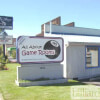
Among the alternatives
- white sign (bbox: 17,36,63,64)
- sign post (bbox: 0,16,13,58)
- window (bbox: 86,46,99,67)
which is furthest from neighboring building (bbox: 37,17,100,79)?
sign post (bbox: 0,16,13,58)

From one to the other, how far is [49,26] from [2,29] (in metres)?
10.3

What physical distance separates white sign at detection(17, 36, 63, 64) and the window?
2970mm

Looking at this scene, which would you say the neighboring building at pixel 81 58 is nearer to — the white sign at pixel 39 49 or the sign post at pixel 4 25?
the white sign at pixel 39 49

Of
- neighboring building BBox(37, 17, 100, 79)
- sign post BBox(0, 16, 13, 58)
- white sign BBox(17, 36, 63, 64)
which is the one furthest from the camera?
sign post BBox(0, 16, 13, 58)

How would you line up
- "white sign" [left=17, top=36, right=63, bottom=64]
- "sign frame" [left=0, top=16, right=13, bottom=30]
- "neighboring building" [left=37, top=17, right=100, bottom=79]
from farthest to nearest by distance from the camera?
"sign frame" [left=0, top=16, right=13, bottom=30] < "neighboring building" [left=37, top=17, right=100, bottom=79] < "white sign" [left=17, top=36, right=63, bottom=64]

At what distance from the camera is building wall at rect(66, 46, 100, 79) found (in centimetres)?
1129

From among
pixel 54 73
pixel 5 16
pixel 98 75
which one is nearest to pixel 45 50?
pixel 54 73

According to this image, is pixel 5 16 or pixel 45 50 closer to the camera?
pixel 45 50

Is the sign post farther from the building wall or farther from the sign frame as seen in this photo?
the building wall

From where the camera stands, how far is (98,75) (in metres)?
12.7

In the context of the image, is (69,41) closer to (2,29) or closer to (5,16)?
(2,29)

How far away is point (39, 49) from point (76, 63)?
125 inches

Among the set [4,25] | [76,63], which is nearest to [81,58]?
[76,63]

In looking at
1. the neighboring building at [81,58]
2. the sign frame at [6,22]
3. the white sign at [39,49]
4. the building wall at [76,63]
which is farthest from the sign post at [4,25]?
the building wall at [76,63]
